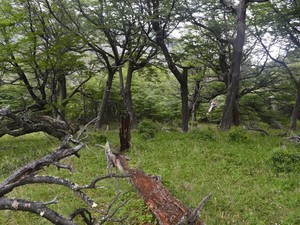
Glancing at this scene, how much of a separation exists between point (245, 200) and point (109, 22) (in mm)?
10928

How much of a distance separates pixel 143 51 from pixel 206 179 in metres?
10.9

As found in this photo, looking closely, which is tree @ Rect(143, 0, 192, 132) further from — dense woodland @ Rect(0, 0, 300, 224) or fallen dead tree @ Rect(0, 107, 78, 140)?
fallen dead tree @ Rect(0, 107, 78, 140)

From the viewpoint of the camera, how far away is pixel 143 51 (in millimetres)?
17391

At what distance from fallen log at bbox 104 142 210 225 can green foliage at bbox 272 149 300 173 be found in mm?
3771

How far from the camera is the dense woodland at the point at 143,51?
44.5 ft

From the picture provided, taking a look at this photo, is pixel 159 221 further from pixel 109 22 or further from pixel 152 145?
pixel 109 22

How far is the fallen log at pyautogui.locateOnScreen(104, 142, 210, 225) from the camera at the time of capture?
456cm

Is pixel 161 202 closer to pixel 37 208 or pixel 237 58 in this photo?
pixel 37 208

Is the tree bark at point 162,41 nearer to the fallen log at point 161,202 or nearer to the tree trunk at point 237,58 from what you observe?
the tree trunk at point 237,58

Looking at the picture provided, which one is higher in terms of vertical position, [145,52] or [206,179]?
[145,52]

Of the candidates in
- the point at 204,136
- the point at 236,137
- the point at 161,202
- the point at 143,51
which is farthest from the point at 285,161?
the point at 143,51

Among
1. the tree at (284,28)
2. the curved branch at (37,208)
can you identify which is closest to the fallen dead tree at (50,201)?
the curved branch at (37,208)

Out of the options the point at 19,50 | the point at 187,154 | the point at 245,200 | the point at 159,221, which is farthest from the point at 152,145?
the point at 19,50

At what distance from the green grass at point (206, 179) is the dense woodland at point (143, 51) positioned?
112cm
